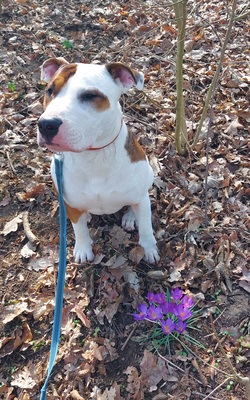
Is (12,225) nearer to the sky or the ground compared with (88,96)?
nearer to the ground

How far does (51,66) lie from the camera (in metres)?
3.34

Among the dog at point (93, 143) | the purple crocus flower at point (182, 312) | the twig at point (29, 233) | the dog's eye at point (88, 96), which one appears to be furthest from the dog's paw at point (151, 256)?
the dog's eye at point (88, 96)

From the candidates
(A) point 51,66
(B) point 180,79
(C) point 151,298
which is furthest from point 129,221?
(A) point 51,66

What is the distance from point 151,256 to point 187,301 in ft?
1.93

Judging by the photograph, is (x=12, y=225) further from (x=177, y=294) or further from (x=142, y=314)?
(x=177, y=294)

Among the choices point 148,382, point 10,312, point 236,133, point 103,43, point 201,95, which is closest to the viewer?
point 148,382

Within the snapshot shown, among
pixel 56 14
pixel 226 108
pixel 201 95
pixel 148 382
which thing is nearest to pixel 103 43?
pixel 56 14

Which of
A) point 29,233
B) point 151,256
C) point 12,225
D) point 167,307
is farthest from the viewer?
point 12,225

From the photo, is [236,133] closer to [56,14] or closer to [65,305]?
[65,305]

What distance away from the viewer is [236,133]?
5.02 m

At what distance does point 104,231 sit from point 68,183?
1090 millimetres

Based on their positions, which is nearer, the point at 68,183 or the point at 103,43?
the point at 68,183

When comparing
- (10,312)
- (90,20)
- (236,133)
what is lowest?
(10,312)

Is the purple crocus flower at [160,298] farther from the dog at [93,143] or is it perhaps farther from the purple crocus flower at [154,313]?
the dog at [93,143]
